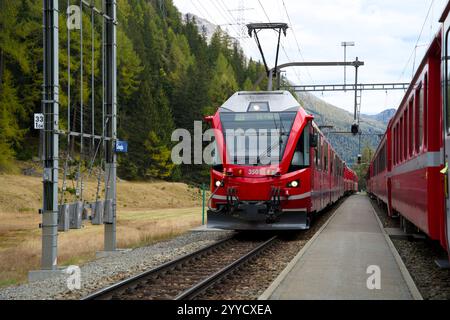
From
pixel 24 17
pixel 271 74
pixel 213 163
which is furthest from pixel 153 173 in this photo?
pixel 213 163

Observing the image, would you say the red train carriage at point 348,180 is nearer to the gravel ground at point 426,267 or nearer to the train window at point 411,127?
the gravel ground at point 426,267

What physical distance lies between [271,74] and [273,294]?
61.0 ft

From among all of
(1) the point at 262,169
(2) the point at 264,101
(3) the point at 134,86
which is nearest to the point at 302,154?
(1) the point at 262,169

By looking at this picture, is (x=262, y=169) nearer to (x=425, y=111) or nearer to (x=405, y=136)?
(x=405, y=136)

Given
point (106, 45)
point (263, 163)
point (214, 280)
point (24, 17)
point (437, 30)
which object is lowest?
point (214, 280)

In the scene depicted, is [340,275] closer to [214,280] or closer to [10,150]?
[214,280]

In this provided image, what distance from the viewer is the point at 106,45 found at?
14672mm

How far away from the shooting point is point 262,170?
48.2 ft

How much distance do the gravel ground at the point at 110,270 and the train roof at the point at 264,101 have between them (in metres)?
3.49

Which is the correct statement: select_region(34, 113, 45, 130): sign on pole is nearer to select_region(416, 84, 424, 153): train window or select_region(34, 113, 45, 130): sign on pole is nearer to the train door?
select_region(416, 84, 424, 153): train window

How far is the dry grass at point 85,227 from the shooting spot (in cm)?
1543

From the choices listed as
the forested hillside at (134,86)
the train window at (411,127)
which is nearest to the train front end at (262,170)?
the train window at (411,127)

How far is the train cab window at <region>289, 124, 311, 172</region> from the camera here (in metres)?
15.0

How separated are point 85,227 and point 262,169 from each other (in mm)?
12967
